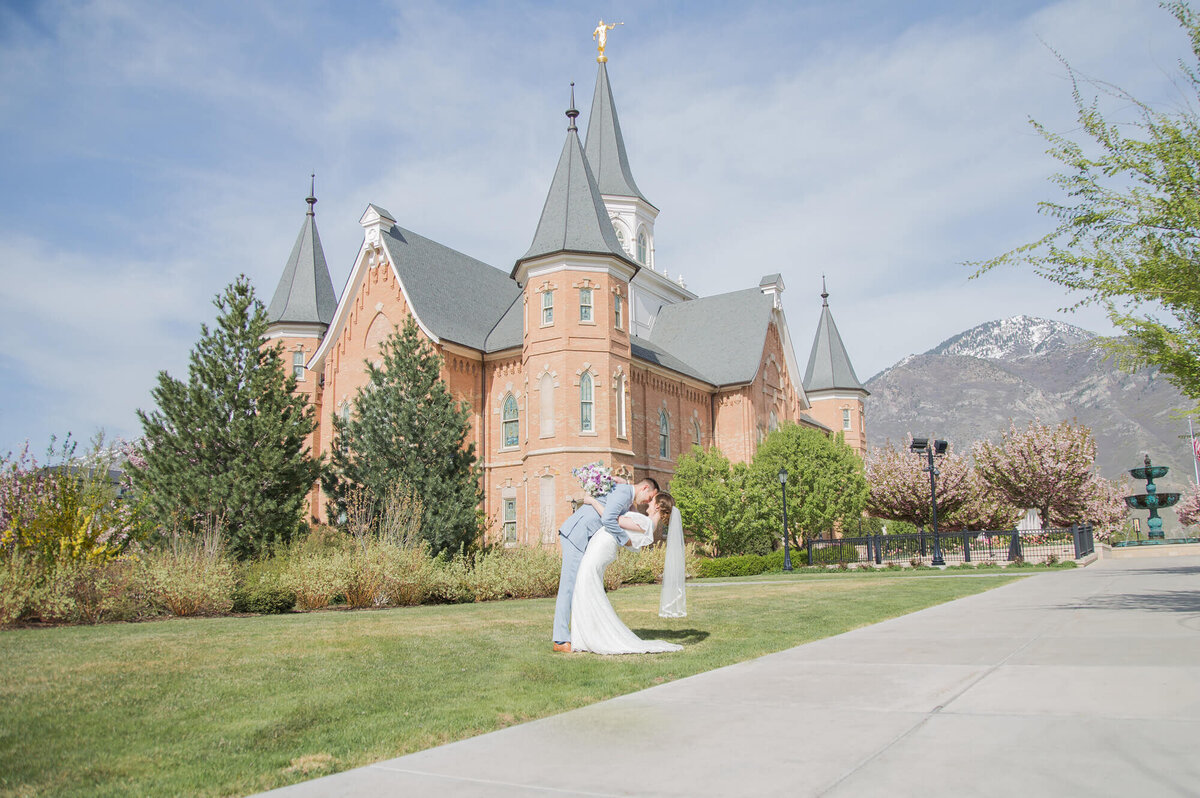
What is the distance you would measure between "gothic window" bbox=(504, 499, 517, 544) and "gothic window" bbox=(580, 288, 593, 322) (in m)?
8.16

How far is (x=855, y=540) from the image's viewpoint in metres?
34.9

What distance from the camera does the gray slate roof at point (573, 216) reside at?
3253cm

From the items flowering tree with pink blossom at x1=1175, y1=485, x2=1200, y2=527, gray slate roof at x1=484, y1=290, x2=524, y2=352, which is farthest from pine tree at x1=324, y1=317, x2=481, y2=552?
flowering tree with pink blossom at x1=1175, y1=485, x2=1200, y2=527

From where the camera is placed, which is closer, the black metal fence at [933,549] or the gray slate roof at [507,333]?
the black metal fence at [933,549]

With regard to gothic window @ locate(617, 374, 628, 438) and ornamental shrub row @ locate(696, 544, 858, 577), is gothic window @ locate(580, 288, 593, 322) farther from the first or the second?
ornamental shrub row @ locate(696, 544, 858, 577)

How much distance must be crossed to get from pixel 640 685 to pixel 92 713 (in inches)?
163

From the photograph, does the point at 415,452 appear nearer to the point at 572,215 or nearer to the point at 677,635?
the point at 677,635

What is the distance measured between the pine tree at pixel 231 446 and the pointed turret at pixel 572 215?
13.8 m

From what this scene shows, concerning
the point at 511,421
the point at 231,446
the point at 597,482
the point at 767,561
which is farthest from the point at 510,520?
the point at 597,482

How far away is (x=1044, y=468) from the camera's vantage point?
44.1m

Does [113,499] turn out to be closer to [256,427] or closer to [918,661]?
[256,427]

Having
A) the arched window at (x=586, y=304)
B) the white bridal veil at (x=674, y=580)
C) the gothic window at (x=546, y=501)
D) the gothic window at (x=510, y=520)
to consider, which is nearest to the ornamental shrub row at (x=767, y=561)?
the gothic window at (x=546, y=501)

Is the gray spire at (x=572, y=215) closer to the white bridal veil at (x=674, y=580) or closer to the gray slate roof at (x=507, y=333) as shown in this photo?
the gray slate roof at (x=507, y=333)

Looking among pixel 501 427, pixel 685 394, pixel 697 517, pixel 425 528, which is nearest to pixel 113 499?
pixel 425 528
